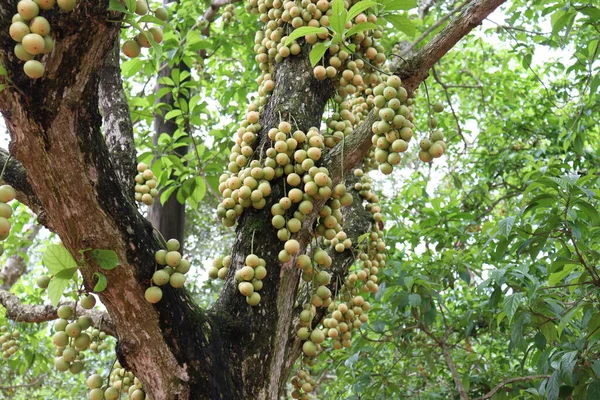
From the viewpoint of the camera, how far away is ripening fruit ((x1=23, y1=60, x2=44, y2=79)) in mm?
1108

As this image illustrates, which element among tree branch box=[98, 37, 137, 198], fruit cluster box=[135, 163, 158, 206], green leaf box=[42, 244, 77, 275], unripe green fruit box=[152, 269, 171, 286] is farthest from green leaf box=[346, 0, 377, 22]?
fruit cluster box=[135, 163, 158, 206]

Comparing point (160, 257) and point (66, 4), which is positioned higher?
point (66, 4)

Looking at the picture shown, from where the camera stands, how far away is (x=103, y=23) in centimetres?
119

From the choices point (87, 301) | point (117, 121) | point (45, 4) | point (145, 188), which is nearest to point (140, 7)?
point (45, 4)

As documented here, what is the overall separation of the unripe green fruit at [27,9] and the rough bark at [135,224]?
5cm

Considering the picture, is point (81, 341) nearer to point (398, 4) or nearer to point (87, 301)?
point (87, 301)

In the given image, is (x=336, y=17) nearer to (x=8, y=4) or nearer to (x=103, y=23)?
(x=103, y=23)

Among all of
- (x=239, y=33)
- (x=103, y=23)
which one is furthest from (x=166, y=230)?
(x=103, y=23)

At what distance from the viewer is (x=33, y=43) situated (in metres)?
1.08

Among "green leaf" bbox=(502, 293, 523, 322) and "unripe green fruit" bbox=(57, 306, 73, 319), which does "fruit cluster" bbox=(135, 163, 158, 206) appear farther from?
"green leaf" bbox=(502, 293, 523, 322)

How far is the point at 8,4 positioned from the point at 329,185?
101 centimetres

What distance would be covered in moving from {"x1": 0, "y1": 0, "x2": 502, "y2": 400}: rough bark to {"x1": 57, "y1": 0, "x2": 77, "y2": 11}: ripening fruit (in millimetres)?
24

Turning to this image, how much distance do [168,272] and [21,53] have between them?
63 cm

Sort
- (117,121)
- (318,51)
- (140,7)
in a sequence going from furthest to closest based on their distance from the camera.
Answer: (117,121)
(318,51)
(140,7)
